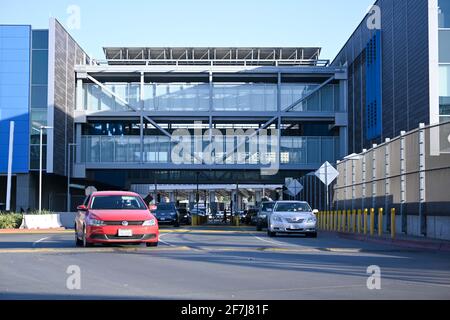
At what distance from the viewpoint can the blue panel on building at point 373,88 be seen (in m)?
43.8

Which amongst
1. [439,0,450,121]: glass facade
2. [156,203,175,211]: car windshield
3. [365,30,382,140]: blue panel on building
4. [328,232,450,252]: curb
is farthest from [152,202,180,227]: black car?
[328,232,450,252]: curb

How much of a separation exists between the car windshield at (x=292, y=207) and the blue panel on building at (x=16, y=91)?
27.8 meters

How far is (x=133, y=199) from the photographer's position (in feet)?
64.5

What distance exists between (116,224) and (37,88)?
35298mm

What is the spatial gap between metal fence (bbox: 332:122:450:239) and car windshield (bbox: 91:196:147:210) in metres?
9.42

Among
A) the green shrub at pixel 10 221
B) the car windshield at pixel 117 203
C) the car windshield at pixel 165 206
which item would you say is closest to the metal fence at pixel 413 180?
the car windshield at pixel 117 203

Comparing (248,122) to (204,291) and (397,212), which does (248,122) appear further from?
(204,291)

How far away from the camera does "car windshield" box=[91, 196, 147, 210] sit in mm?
19172

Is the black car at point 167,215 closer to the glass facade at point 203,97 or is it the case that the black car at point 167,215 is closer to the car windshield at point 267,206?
the car windshield at point 267,206

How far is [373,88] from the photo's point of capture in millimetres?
45688

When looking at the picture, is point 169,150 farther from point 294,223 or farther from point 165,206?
point 294,223

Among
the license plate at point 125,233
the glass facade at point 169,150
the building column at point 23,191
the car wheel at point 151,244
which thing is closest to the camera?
the license plate at point 125,233
